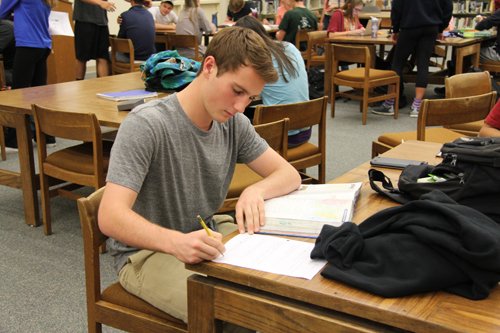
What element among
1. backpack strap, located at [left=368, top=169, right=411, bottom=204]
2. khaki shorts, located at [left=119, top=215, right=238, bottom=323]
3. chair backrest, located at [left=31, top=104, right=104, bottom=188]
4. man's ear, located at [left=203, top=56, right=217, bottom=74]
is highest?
man's ear, located at [left=203, top=56, right=217, bottom=74]

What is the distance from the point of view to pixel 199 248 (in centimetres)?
117

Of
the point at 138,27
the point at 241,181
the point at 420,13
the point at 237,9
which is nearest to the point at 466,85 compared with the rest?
the point at 241,181

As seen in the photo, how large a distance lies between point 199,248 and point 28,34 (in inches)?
137

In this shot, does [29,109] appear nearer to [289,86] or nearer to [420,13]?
[289,86]

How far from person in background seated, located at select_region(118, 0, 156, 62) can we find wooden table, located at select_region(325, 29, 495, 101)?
73.0 inches

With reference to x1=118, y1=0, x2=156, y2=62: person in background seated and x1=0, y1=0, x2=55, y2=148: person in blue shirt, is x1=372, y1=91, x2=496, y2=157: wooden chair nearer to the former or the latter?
x1=0, y1=0, x2=55, y2=148: person in blue shirt

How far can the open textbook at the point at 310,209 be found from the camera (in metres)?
1.30

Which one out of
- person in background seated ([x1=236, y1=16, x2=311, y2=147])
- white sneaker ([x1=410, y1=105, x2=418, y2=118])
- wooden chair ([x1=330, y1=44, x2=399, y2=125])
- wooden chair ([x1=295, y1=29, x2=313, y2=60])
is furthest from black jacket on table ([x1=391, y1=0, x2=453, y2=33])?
person in background seated ([x1=236, y1=16, x2=311, y2=147])

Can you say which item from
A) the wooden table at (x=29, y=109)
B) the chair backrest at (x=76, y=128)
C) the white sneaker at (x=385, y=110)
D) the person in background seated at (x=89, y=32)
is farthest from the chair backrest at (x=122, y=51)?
Answer: the chair backrest at (x=76, y=128)

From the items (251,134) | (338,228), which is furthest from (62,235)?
(338,228)

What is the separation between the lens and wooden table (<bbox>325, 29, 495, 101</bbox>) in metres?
5.80

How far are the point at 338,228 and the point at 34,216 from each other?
2.36 m

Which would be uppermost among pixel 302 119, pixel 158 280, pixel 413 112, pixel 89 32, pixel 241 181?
pixel 89 32

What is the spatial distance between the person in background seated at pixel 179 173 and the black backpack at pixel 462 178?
1.00ft
